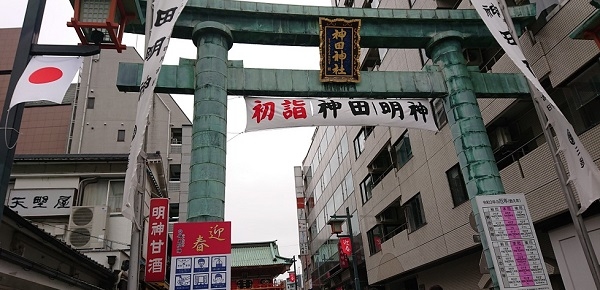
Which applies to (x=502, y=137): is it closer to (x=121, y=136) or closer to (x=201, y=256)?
(x=201, y=256)

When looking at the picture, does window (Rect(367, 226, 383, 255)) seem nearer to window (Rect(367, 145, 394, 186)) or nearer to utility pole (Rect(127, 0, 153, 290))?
window (Rect(367, 145, 394, 186))

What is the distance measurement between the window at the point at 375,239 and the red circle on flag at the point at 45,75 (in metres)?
22.4

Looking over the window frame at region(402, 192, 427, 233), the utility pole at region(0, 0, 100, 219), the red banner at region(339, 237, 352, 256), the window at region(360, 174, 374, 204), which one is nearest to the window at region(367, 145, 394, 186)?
the window at region(360, 174, 374, 204)

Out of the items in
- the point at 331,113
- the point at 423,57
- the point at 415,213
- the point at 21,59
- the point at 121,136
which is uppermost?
the point at 121,136

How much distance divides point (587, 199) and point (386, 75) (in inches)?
218

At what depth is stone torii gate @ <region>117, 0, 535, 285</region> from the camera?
9.78 m

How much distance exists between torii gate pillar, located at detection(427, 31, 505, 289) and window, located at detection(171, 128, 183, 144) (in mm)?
26812

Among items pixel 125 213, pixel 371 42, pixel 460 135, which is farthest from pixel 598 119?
pixel 125 213

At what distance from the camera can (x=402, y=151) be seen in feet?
72.6

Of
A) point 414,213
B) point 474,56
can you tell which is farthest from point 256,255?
point 474,56

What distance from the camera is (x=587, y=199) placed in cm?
780

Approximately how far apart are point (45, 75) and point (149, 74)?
2384mm

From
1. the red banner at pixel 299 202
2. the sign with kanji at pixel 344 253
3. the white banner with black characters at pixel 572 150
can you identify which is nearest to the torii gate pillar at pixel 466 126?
the white banner with black characters at pixel 572 150

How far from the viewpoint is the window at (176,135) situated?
34969 millimetres
